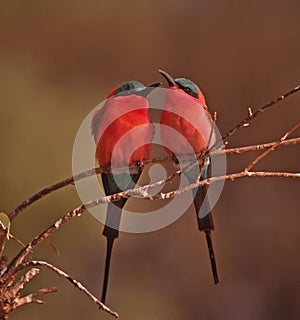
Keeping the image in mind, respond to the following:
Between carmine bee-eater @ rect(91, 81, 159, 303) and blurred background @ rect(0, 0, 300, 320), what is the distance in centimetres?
150

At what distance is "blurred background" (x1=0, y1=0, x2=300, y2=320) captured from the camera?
2721 mm

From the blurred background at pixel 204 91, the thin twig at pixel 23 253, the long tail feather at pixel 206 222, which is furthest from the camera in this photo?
the blurred background at pixel 204 91

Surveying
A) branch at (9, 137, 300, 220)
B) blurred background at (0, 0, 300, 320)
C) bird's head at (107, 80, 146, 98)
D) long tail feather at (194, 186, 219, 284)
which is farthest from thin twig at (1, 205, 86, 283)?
blurred background at (0, 0, 300, 320)

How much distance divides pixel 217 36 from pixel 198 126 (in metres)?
1.93

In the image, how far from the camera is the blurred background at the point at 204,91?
2721mm

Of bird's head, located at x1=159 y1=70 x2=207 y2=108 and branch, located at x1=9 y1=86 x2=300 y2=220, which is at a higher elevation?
bird's head, located at x1=159 y1=70 x2=207 y2=108

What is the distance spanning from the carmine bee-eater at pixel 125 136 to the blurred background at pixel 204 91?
1.50 meters

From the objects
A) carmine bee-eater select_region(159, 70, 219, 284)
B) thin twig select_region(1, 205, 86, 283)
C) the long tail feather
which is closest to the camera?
thin twig select_region(1, 205, 86, 283)

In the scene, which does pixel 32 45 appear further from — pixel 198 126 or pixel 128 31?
pixel 198 126

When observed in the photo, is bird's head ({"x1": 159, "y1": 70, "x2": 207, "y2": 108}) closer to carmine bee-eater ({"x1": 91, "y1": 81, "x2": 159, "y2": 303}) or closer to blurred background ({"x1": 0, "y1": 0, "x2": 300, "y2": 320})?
carmine bee-eater ({"x1": 91, "y1": 81, "x2": 159, "y2": 303})

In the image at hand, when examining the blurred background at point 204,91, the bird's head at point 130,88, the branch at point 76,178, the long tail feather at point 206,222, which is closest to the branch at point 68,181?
the branch at point 76,178

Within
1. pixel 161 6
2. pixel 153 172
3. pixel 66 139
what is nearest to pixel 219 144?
pixel 153 172

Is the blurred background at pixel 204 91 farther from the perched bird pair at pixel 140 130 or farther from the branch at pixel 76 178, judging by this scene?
the branch at pixel 76 178

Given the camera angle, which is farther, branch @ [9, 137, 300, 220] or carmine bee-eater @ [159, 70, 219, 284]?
carmine bee-eater @ [159, 70, 219, 284]
